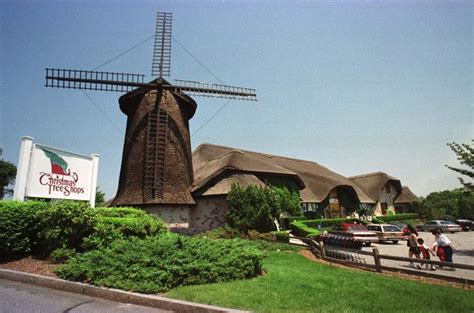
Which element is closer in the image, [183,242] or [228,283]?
[228,283]

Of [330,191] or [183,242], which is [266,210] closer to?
[183,242]

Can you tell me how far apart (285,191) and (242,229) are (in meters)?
8.89

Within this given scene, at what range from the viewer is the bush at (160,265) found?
23.2 ft

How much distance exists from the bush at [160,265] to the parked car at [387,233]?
1542 cm

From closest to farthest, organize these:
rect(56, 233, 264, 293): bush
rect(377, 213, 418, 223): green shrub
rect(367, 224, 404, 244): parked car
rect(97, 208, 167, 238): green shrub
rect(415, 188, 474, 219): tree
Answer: rect(56, 233, 264, 293): bush
rect(97, 208, 167, 238): green shrub
rect(367, 224, 404, 244): parked car
rect(377, 213, 418, 223): green shrub
rect(415, 188, 474, 219): tree

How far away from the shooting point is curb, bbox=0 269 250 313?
5.70 meters

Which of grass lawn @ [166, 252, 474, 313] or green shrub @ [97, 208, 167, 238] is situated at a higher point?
green shrub @ [97, 208, 167, 238]

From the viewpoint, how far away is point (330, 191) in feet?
111

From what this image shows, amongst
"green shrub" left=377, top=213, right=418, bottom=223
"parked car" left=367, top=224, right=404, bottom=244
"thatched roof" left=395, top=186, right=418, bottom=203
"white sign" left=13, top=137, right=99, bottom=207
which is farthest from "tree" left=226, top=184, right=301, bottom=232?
"thatched roof" left=395, top=186, right=418, bottom=203

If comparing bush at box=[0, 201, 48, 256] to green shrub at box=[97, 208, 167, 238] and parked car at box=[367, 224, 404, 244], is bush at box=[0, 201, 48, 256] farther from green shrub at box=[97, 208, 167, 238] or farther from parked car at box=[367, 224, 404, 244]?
parked car at box=[367, 224, 404, 244]

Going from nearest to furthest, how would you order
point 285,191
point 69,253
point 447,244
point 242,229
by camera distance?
point 69,253, point 447,244, point 242,229, point 285,191

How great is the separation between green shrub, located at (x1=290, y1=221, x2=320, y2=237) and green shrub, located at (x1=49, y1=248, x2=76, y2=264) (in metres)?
16.7

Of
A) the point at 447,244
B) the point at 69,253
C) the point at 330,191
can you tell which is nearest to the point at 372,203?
the point at 330,191

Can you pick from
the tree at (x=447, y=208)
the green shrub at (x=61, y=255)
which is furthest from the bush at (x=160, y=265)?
the tree at (x=447, y=208)
